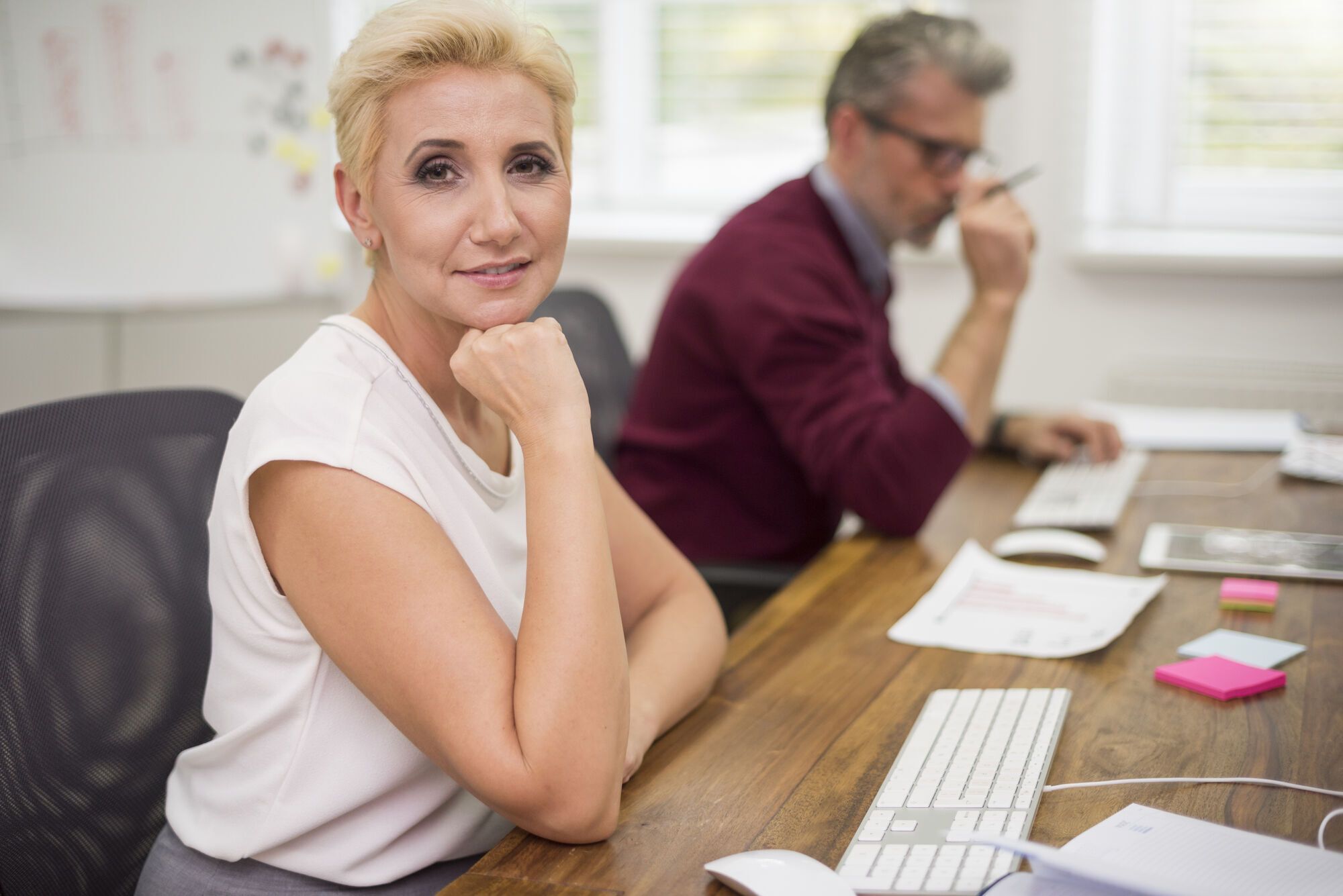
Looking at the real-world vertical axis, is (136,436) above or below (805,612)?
above

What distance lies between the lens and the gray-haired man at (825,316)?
1693mm

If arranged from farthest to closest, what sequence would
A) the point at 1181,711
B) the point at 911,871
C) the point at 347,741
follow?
the point at 1181,711 → the point at 347,741 → the point at 911,871

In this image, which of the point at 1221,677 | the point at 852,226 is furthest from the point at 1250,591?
the point at 852,226

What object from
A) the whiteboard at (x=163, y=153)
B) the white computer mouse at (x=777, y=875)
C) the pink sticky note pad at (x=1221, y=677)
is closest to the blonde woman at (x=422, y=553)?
the white computer mouse at (x=777, y=875)

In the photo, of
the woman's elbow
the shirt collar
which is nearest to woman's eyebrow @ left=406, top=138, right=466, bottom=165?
the woman's elbow

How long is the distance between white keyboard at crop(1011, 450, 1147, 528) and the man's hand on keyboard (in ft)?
0.07

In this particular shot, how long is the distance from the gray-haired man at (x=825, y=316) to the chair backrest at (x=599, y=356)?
3.1 inches

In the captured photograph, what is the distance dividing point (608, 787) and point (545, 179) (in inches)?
19.7

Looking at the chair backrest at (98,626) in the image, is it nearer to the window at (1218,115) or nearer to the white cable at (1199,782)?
the white cable at (1199,782)

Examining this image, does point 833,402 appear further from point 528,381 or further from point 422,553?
point 422,553

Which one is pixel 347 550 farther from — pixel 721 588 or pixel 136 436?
pixel 721 588

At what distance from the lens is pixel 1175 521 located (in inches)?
66.9

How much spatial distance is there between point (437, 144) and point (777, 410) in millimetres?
848

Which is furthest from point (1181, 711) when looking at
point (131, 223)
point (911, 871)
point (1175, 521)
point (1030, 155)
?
point (131, 223)
